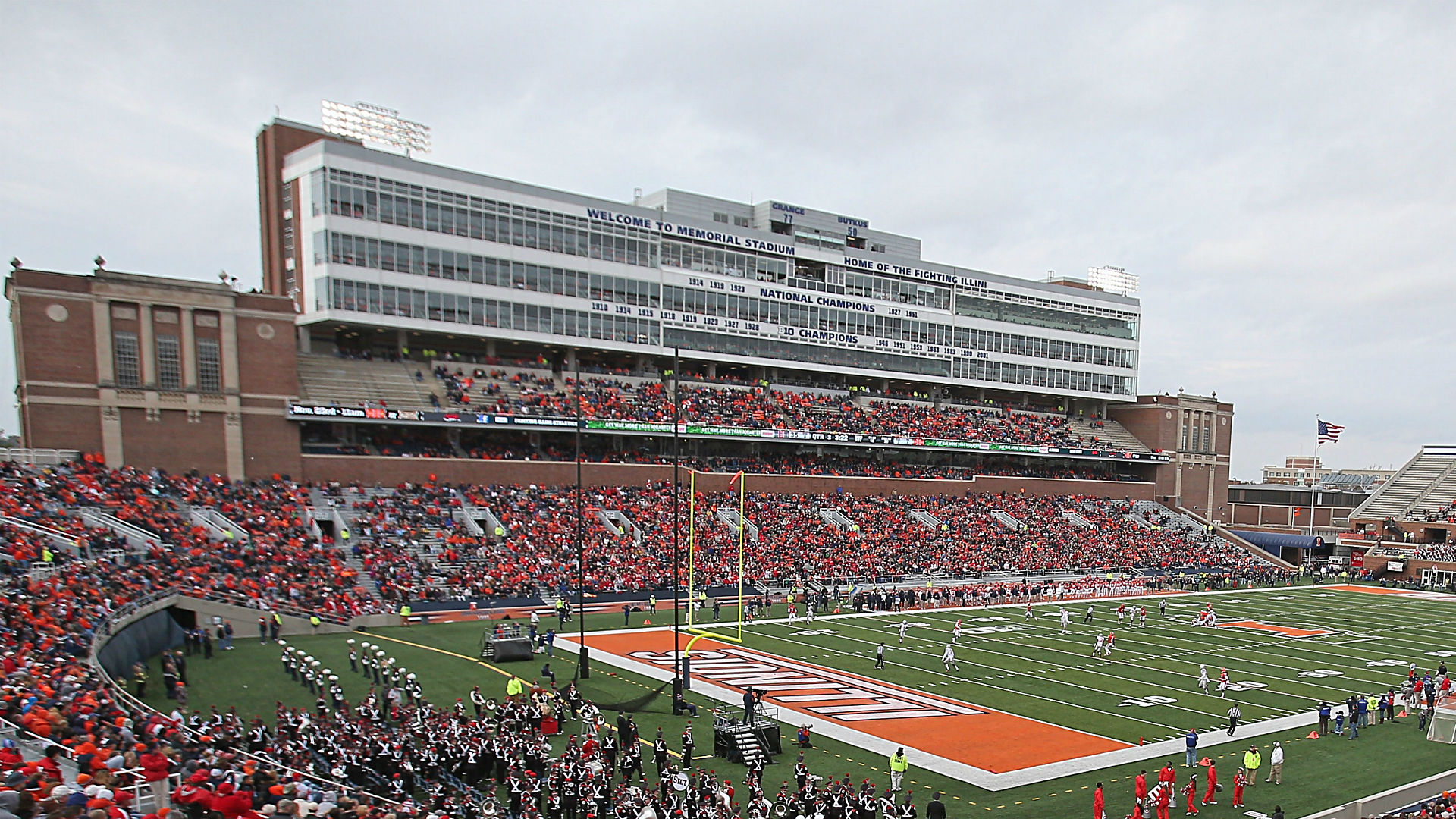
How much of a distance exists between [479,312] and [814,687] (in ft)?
113

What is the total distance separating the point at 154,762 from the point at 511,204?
1863 inches

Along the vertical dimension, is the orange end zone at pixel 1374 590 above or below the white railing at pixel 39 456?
below

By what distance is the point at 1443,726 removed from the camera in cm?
2177

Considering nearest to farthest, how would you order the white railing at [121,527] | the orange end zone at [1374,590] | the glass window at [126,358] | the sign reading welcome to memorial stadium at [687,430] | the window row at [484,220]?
the white railing at [121,527]
the glass window at [126,358]
the sign reading welcome to memorial stadium at [687,430]
the window row at [484,220]
the orange end zone at [1374,590]

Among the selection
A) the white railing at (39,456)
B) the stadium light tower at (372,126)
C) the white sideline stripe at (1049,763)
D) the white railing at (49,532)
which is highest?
the stadium light tower at (372,126)

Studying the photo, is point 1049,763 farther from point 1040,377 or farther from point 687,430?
point 1040,377

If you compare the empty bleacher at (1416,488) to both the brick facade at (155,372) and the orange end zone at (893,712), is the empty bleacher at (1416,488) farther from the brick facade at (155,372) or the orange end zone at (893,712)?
the brick facade at (155,372)

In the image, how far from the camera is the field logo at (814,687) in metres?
23.9

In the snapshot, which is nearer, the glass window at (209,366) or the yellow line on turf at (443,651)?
the yellow line on turf at (443,651)

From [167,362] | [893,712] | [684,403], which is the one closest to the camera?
[893,712]

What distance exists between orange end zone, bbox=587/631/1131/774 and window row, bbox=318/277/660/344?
26670mm

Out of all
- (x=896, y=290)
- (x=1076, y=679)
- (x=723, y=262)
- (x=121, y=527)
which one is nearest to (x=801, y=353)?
(x=723, y=262)

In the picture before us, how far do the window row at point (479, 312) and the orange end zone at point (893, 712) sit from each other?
26.7 meters

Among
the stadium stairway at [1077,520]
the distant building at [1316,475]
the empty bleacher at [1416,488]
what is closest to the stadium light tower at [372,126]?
the stadium stairway at [1077,520]
